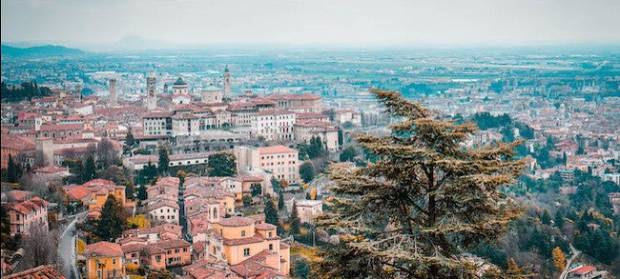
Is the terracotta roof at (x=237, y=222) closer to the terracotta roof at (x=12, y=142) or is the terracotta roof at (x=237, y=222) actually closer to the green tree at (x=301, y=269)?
the green tree at (x=301, y=269)

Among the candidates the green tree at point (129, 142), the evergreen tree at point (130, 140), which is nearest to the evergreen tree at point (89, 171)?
the green tree at point (129, 142)

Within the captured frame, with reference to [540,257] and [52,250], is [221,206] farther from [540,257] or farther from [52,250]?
[540,257]

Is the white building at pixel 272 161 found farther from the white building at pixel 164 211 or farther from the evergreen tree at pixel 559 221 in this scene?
the evergreen tree at pixel 559 221

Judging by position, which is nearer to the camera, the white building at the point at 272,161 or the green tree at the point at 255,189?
the green tree at the point at 255,189

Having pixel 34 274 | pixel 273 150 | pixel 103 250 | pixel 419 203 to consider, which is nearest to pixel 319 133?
pixel 273 150

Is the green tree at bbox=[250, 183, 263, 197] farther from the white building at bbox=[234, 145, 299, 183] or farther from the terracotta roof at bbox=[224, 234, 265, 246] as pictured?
the terracotta roof at bbox=[224, 234, 265, 246]

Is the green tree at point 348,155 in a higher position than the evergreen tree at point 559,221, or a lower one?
higher

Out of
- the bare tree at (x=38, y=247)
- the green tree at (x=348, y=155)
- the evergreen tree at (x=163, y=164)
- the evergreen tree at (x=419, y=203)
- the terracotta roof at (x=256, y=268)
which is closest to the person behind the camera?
the evergreen tree at (x=419, y=203)

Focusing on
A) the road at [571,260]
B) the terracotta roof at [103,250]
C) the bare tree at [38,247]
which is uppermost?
the bare tree at [38,247]

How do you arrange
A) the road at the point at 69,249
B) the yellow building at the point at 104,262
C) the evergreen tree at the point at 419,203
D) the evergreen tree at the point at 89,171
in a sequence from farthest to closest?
the evergreen tree at the point at 89,171, the yellow building at the point at 104,262, the road at the point at 69,249, the evergreen tree at the point at 419,203
